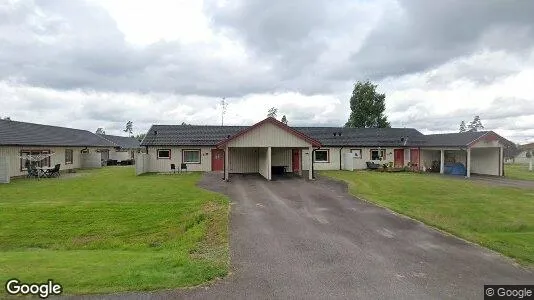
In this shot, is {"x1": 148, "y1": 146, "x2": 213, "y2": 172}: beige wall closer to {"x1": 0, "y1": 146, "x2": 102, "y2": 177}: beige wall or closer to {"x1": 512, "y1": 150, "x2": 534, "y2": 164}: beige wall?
{"x1": 0, "y1": 146, "x2": 102, "y2": 177}: beige wall

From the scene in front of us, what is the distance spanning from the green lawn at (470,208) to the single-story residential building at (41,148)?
25.2 meters

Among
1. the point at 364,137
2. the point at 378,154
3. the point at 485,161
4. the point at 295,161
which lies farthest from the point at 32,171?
the point at 485,161

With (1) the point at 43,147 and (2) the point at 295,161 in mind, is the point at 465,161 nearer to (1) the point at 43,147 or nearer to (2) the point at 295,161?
(2) the point at 295,161

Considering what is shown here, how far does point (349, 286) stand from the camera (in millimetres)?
7527

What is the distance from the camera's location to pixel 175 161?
33.7 metres

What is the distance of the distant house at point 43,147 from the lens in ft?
90.9

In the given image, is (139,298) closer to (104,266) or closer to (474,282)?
(104,266)

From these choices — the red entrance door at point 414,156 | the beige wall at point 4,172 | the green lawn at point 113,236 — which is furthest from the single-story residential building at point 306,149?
the beige wall at point 4,172

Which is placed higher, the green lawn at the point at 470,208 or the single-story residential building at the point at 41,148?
the single-story residential building at the point at 41,148

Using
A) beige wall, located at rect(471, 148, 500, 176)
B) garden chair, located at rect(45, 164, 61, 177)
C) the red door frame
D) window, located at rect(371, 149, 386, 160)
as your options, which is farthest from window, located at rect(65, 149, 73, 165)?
beige wall, located at rect(471, 148, 500, 176)

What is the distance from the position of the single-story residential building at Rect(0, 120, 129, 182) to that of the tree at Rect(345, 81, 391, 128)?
40720mm

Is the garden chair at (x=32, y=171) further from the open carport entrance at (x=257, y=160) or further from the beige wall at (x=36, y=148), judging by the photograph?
the open carport entrance at (x=257, y=160)

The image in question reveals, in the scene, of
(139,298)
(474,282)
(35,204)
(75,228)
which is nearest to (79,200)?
(35,204)

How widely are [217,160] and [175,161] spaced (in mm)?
3861
